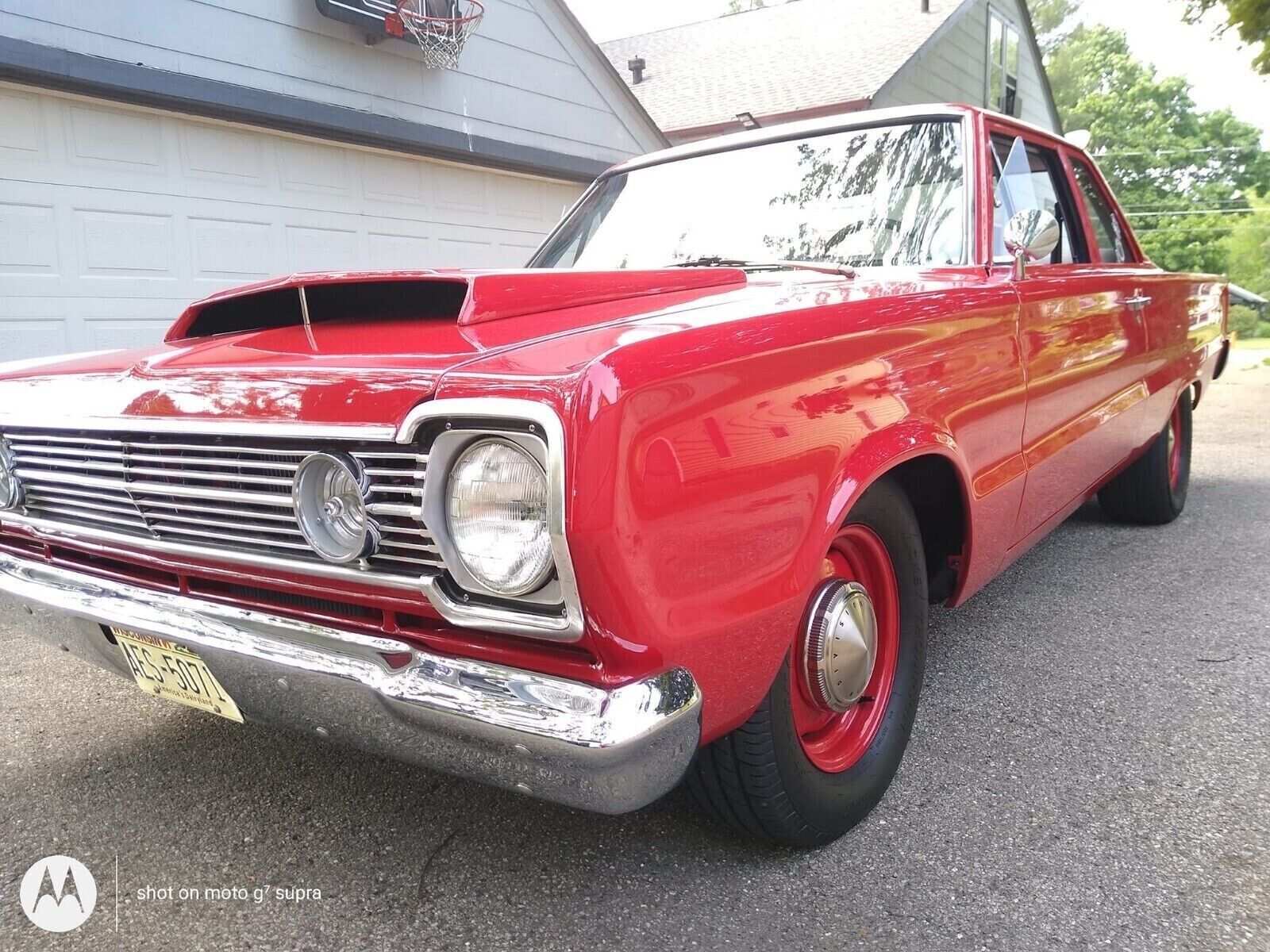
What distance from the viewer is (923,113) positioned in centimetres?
280

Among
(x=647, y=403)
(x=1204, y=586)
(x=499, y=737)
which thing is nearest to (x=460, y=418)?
(x=647, y=403)

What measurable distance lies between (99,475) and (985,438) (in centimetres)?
192

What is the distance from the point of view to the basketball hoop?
6.37m

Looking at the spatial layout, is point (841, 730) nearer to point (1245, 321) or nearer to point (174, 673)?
point (174, 673)

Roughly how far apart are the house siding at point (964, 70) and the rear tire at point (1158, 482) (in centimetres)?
767

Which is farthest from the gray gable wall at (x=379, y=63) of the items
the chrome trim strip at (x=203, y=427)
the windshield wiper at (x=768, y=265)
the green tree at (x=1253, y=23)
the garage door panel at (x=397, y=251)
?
the green tree at (x=1253, y=23)

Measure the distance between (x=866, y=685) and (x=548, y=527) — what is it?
1023mm

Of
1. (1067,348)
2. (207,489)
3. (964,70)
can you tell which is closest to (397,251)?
(1067,348)

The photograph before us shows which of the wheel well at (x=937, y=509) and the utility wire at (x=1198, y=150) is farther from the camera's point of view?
the utility wire at (x=1198, y=150)

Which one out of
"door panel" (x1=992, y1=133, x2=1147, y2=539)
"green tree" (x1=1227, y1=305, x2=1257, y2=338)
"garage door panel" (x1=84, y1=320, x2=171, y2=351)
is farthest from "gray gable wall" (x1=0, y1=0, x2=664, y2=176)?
"green tree" (x1=1227, y1=305, x2=1257, y2=338)

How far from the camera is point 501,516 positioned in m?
1.42

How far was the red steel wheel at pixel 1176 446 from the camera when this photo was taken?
4.60 metres

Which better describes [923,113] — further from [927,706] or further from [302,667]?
[302,667]

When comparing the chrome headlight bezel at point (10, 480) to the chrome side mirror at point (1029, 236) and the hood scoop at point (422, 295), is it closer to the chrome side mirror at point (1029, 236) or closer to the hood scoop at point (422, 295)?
the hood scoop at point (422, 295)
